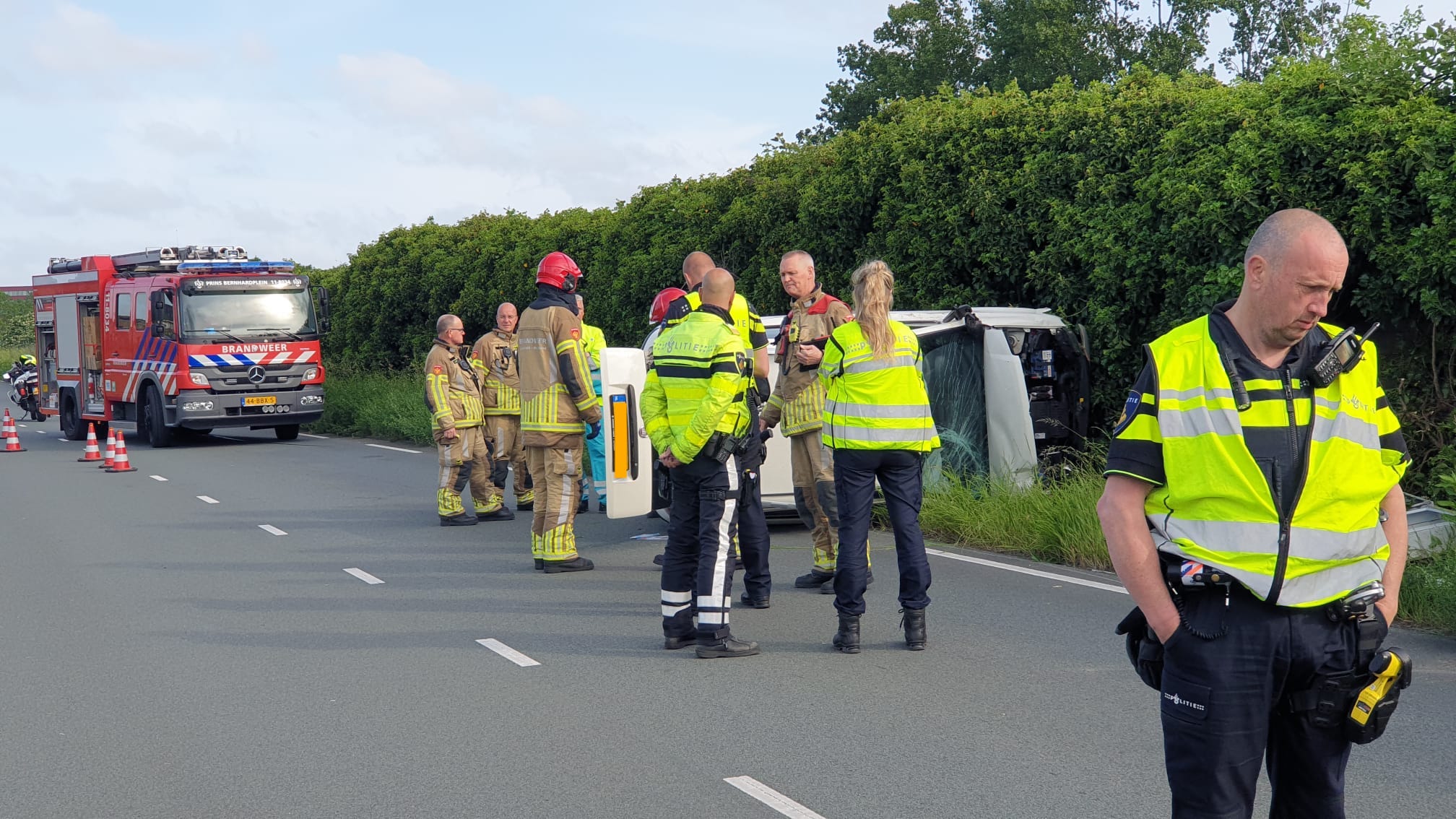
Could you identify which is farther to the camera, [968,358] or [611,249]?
[611,249]

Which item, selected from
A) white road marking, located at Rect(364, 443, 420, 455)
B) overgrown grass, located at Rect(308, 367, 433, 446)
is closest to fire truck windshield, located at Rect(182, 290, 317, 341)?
overgrown grass, located at Rect(308, 367, 433, 446)

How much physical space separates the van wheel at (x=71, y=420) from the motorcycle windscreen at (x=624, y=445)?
59.8ft

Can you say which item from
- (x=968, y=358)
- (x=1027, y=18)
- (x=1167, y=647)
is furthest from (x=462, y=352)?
(x=1027, y=18)

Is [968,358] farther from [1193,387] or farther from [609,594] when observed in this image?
[1193,387]

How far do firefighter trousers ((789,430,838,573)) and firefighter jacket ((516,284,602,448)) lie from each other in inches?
62.2

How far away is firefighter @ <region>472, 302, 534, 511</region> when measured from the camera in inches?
489

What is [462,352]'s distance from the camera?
12531 millimetres

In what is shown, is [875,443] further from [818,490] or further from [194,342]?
[194,342]

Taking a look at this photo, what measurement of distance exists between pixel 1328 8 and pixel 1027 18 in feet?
31.8

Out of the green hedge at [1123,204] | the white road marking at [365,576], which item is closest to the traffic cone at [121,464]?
the green hedge at [1123,204]

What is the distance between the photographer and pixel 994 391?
1065 cm

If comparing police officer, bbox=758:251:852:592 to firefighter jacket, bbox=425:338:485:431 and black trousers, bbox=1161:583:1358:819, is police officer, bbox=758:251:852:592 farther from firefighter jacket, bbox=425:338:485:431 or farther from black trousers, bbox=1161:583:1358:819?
black trousers, bbox=1161:583:1358:819

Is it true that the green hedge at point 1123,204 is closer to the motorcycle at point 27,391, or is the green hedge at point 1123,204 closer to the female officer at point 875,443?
the female officer at point 875,443

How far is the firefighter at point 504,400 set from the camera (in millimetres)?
12414
